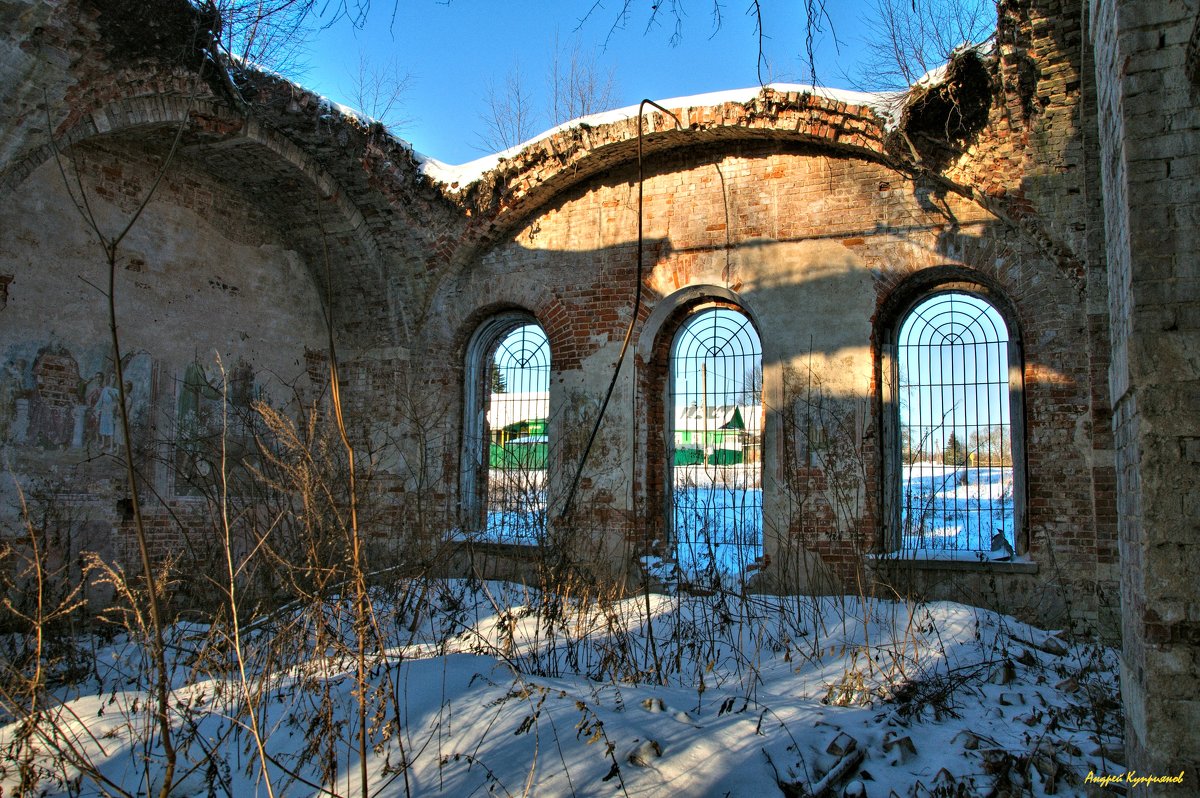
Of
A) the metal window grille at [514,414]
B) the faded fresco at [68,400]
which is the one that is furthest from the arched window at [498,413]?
the faded fresco at [68,400]

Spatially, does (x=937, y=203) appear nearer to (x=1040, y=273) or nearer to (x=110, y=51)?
(x=1040, y=273)

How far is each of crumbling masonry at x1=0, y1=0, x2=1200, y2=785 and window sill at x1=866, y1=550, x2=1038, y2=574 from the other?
3 centimetres

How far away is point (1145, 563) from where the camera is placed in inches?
127

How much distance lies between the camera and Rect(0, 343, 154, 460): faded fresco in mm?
7418

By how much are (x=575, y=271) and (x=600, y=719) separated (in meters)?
6.31

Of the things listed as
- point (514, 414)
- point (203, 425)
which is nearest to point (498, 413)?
point (514, 414)

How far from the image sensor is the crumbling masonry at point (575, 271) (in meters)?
7.23

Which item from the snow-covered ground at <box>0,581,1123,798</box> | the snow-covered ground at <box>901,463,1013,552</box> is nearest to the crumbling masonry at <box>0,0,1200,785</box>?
the snow-covered ground at <box>901,463,1013,552</box>

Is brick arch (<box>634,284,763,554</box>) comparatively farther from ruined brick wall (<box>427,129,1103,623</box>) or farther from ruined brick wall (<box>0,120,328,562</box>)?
ruined brick wall (<box>0,120,328,562</box>)

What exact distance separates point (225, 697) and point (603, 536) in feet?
15.9

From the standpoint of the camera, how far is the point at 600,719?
12.7 feet

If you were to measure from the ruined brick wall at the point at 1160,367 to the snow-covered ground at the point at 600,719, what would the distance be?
0.93 meters

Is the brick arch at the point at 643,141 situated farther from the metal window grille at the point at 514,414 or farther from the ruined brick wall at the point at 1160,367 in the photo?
the ruined brick wall at the point at 1160,367

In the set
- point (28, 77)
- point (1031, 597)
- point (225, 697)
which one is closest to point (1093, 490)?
point (1031, 597)
